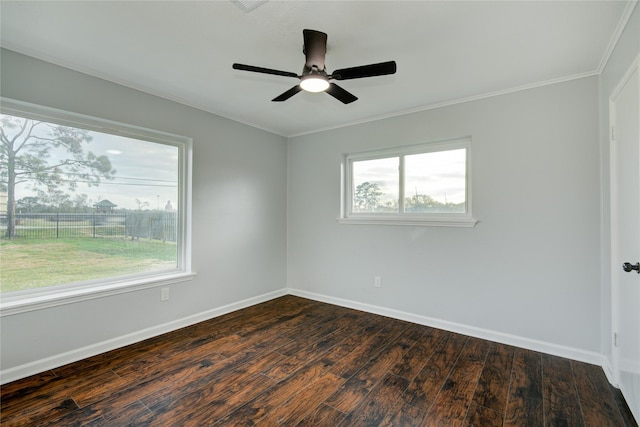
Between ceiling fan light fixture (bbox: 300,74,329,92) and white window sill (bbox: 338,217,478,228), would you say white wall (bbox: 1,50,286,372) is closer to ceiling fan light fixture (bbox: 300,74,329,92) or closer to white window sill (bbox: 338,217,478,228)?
white window sill (bbox: 338,217,478,228)

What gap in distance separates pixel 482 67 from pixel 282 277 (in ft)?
11.7

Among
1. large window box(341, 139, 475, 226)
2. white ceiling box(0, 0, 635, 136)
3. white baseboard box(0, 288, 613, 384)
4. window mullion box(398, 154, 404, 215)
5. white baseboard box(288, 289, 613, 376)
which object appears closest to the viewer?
white ceiling box(0, 0, 635, 136)

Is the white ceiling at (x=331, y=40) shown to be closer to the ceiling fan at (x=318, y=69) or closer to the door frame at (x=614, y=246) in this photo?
the ceiling fan at (x=318, y=69)

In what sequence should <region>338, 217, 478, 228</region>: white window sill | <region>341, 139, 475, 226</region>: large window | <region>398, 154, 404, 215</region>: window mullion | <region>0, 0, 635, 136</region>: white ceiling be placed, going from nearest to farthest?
<region>0, 0, 635, 136</region>: white ceiling
<region>338, 217, 478, 228</region>: white window sill
<region>341, 139, 475, 226</region>: large window
<region>398, 154, 404, 215</region>: window mullion

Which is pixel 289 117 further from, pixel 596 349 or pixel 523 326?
pixel 596 349

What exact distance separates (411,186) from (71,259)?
139 inches

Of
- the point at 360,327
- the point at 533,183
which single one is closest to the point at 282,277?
the point at 360,327

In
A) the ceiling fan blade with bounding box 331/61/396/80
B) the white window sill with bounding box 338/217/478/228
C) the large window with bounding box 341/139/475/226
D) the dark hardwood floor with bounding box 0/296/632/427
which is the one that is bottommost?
the dark hardwood floor with bounding box 0/296/632/427

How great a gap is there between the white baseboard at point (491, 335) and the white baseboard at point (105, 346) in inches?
59.5

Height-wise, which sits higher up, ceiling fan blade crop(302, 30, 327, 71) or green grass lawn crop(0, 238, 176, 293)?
ceiling fan blade crop(302, 30, 327, 71)

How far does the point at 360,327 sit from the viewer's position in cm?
326

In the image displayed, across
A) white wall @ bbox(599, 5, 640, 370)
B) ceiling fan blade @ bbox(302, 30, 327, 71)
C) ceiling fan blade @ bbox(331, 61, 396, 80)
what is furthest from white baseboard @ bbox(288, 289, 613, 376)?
ceiling fan blade @ bbox(302, 30, 327, 71)

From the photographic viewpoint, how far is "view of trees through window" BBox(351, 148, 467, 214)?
10.7ft

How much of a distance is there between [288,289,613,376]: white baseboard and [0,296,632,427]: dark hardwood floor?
0.08 metres
